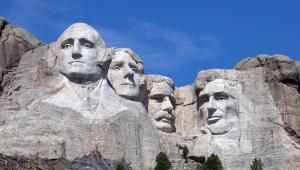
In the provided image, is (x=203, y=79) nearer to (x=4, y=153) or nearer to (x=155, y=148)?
(x=155, y=148)

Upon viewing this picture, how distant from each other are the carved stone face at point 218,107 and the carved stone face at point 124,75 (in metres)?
2.10

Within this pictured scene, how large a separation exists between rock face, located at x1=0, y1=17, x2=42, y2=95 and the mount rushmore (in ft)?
0.09

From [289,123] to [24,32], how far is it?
7943 mm

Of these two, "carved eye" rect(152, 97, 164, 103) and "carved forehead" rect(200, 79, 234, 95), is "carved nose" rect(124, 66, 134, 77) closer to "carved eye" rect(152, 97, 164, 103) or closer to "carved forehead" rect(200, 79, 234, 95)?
"carved eye" rect(152, 97, 164, 103)

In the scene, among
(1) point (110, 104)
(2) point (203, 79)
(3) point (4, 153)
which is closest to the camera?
(3) point (4, 153)

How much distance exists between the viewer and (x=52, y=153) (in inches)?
1415

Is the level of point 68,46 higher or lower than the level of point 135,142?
higher

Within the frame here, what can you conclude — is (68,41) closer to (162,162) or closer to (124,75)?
(124,75)

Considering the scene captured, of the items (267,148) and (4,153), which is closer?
(4,153)

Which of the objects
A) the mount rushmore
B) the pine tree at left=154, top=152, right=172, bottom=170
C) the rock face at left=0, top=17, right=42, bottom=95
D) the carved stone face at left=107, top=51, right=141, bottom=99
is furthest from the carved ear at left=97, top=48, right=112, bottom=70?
the pine tree at left=154, top=152, right=172, bottom=170

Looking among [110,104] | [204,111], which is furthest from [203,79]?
[110,104]

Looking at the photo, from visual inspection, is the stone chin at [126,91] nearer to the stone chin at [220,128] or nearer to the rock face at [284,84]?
the stone chin at [220,128]

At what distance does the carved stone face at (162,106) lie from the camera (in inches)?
1585

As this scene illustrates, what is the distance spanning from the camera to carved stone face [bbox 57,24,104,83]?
125 feet
